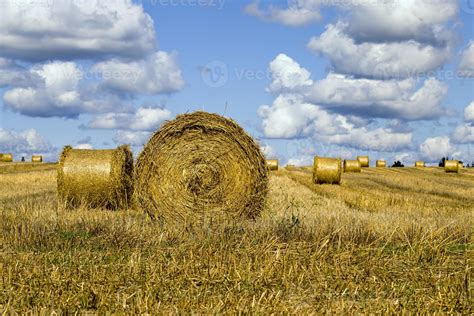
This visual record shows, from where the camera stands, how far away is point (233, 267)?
19.7 ft

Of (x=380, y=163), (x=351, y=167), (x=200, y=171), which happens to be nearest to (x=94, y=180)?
(x=200, y=171)

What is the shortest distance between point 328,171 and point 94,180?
1109 cm

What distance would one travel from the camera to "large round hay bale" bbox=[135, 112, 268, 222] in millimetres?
10188

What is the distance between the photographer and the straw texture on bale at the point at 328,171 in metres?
22.0

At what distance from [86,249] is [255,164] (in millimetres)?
4055

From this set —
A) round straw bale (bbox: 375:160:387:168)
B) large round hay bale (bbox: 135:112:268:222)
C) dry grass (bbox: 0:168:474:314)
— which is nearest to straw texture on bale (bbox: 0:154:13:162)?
round straw bale (bbox: 375:160:387:168)

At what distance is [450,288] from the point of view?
219 inches

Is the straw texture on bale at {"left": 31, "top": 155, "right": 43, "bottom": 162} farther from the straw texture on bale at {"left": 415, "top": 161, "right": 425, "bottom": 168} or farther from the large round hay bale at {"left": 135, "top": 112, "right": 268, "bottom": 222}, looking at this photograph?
the large round hay bale at {"left": 135, "top": 112, "right": 268, "bottom": 222}

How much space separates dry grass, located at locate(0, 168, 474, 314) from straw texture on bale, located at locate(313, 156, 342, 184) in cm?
1317

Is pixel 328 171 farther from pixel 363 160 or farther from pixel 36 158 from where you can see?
pixel 36 158

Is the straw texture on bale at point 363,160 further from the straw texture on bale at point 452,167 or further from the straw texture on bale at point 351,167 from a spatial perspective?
the straw texture on bale at point 351,167

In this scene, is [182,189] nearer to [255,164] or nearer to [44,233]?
[255,164]

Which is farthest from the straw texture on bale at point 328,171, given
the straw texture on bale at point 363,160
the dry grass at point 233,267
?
the straw texture on bale at point 363,160

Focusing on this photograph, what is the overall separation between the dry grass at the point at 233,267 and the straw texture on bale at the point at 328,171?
1317cm
